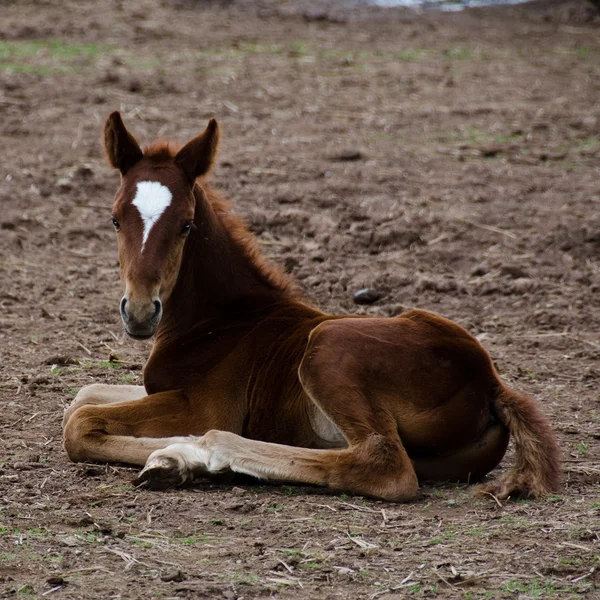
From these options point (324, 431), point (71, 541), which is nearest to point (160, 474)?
point (71, 541)

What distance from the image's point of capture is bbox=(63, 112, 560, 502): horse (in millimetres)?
4746

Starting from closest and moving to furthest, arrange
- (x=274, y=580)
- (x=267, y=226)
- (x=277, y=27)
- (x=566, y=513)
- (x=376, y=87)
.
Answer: (x=274, y=580)
(x=566, y=513)
(x=267, y=226)
(x=376, y=87)
(x=277, y=27)

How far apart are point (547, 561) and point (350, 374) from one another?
1306 millimetres

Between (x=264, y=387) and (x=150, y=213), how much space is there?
101cm

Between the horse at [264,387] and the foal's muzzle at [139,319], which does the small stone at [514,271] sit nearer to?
the horse at [264,387]

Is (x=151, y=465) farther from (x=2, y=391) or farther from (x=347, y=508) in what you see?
(x=2, y=391)

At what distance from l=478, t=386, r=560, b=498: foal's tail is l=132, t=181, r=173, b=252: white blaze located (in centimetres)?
182

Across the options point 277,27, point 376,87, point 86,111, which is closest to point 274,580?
point 86,111

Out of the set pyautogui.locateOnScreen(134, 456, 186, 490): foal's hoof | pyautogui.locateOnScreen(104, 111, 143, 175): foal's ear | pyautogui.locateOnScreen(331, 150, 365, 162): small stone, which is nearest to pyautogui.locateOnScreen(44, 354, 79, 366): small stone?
pyautogui.locateOnScreen(104, 111, 143, 175): foal's ear

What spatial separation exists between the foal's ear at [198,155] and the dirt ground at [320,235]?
1.53m

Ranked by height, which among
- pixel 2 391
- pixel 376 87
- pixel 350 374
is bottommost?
pixel 2 391

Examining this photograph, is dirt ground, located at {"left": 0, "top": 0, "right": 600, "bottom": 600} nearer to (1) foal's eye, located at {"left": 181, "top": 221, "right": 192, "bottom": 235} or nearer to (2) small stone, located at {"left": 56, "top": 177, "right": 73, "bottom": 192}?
(2) small stone, located at {"left": 56, "top": 177, "right": 73, "bottom": 192}

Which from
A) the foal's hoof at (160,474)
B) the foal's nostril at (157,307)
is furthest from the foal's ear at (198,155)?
the foal's hoof at (160,474)

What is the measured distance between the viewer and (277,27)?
50.9 feet
